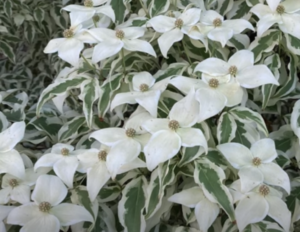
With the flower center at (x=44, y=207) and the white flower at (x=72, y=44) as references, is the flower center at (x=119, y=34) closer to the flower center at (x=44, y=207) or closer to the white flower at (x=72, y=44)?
the white flower at (x=72, y=44)

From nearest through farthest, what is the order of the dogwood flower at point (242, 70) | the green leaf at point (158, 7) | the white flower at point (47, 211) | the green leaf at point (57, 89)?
the white flower at point (47, 211)
the dogwood flower at point (242, 70)
the green leaf at point (57, 89)
the green leaf at point (158, 7)

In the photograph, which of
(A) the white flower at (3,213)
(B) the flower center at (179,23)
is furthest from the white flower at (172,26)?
(A) the white flower at (3,213)

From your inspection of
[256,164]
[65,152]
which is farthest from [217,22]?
[65,152]

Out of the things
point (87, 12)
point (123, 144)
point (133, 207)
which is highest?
point (87, 12)

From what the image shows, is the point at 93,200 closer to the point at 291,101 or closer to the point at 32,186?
the point at 32,186

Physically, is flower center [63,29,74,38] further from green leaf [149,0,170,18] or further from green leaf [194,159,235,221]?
green leaf [194,159,235,221]

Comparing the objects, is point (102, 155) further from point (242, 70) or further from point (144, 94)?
point (242, 70)

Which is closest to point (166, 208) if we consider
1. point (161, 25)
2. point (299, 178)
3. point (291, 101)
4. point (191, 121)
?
point (191, 121)
